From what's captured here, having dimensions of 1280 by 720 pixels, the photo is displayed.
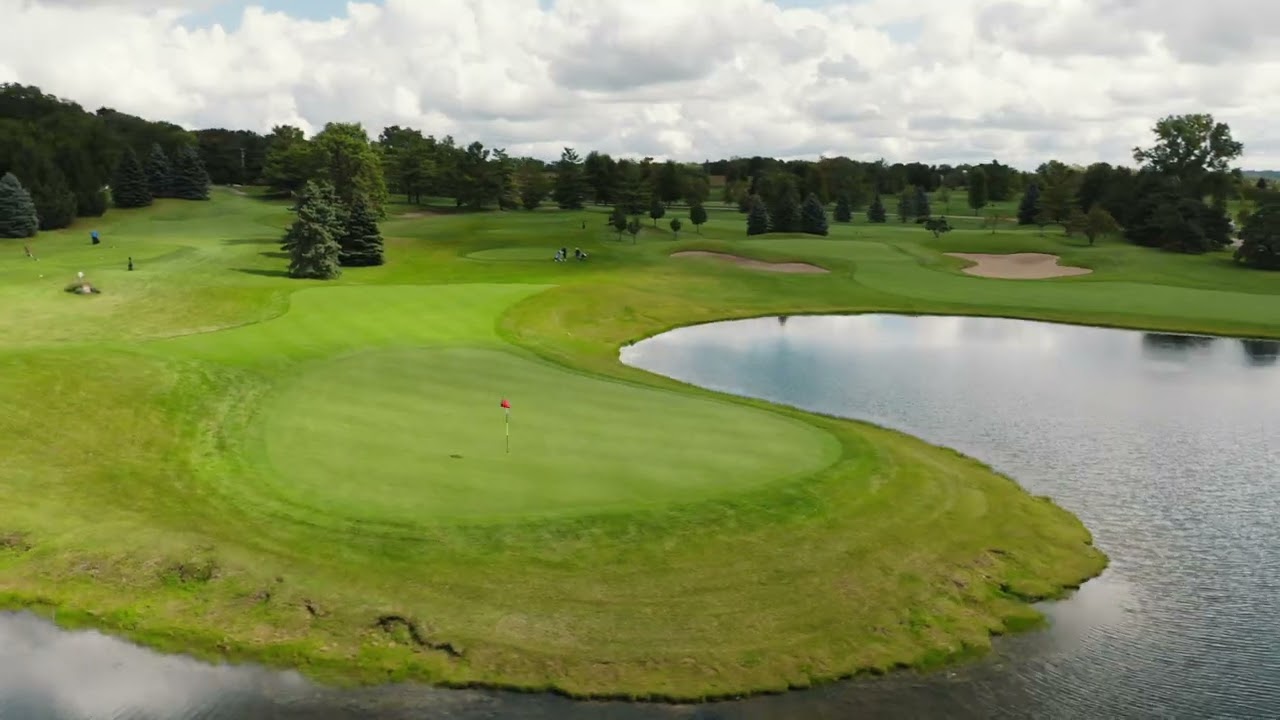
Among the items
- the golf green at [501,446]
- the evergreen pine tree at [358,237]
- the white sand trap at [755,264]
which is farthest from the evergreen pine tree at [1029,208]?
the golf green at [501,446]

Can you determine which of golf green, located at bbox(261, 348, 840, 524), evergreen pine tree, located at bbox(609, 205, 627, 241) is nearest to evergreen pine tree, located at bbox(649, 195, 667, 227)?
evergreen pine tree, located at bbox(609, 205, 627, 241)

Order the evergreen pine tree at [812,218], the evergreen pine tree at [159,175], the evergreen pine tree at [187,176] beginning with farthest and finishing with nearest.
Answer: the evergreen pine tree at [187,176]
the evergreen pine tree at [812,218]
the evergreen pine tree at [159,175]

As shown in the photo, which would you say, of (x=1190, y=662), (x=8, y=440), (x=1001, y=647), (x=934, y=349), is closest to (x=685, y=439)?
(x=1001, y=647)

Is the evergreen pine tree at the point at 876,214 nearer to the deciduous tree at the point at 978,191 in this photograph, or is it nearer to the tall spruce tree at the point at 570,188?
the deciduous tree at the point at 978,191

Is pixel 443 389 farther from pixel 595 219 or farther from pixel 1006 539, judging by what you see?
pixel 595 219

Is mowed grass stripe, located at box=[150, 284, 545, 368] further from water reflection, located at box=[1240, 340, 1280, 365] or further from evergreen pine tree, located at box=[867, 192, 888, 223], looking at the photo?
evergreen pine tree, located at box=[867, 192, 888, 223]

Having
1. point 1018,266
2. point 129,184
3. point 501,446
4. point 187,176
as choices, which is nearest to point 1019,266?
point 1018,266

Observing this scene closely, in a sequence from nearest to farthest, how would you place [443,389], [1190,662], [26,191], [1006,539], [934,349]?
[1190,662] → [1006,539] → [443,389] → [934,349] → [26,191]
